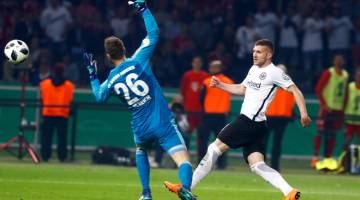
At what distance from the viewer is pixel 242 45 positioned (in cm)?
2752

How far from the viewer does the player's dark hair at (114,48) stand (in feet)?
43.5

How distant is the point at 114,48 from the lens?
43.6 feet

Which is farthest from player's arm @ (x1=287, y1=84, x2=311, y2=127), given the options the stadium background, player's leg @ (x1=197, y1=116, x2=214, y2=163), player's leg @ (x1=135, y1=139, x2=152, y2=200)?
the stadium background

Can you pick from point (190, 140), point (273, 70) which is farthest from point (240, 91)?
point (190, 140)

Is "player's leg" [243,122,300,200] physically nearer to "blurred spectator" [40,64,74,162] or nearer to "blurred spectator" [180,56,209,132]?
"blurred spectator" [180,56,209,132]

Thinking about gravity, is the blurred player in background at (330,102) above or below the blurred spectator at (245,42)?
below

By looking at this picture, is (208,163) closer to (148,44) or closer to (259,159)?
(259,159)

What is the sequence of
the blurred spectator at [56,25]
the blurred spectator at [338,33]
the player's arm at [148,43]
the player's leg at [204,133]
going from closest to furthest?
the player's arm at [148,43] < the player's leg at [204,133] < the blurred spectator at [338,33] < the blurred spectator at [56,25]

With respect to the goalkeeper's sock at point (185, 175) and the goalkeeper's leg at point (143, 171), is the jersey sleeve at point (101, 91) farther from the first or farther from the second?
the goalkeeper's sock at point (185, 175)

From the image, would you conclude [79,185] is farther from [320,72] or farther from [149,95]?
[320,72]

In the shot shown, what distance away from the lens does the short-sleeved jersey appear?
1406cm

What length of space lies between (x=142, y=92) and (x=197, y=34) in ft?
48.4

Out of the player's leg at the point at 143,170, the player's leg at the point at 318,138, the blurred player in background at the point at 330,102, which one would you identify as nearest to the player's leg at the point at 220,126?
the blurred player in background at the point at 330,102

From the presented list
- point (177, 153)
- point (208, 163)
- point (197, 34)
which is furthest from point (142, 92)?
point (197, 34)
